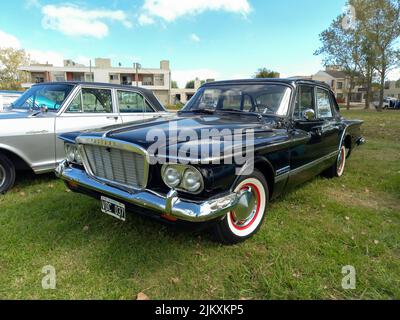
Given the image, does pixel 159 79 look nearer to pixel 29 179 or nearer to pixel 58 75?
pixel 58 75

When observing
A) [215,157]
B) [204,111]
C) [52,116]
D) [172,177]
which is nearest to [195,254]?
[172,177]

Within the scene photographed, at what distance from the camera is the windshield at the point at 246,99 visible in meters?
3.47

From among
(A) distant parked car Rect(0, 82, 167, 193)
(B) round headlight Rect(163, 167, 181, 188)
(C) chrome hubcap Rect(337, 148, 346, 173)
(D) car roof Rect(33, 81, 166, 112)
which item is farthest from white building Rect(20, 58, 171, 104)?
(B) round headlight Rect(163, 167, 181, 188)

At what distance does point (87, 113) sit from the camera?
4.92m

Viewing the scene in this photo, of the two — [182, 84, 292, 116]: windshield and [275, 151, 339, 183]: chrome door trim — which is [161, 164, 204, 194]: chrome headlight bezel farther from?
[182, 84, 292, 116]: windshield

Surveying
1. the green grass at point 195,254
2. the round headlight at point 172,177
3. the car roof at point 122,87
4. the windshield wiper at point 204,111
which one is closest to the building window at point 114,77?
the car roof at point 122,87

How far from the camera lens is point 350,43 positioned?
28.3m

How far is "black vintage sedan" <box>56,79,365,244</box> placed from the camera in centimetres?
221

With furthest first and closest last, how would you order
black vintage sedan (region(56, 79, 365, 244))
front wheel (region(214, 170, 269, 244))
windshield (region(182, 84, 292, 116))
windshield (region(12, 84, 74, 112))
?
windshield (region(12, 84, 74, 112)) → windshield (region(182, 84, 292, 116)) → front wheel (region(214, 170, 269, 244)) → black vintage sedan (region(56, 79, 365, 244))

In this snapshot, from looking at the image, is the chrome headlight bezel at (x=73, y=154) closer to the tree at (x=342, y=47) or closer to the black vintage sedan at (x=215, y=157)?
the black vintage sedan at (x=215, y=157)

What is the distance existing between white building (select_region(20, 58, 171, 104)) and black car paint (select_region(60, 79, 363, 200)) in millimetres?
44292

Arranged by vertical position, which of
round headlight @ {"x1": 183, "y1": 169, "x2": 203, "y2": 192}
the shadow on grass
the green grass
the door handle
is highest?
the door handle

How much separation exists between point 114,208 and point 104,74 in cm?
5128
